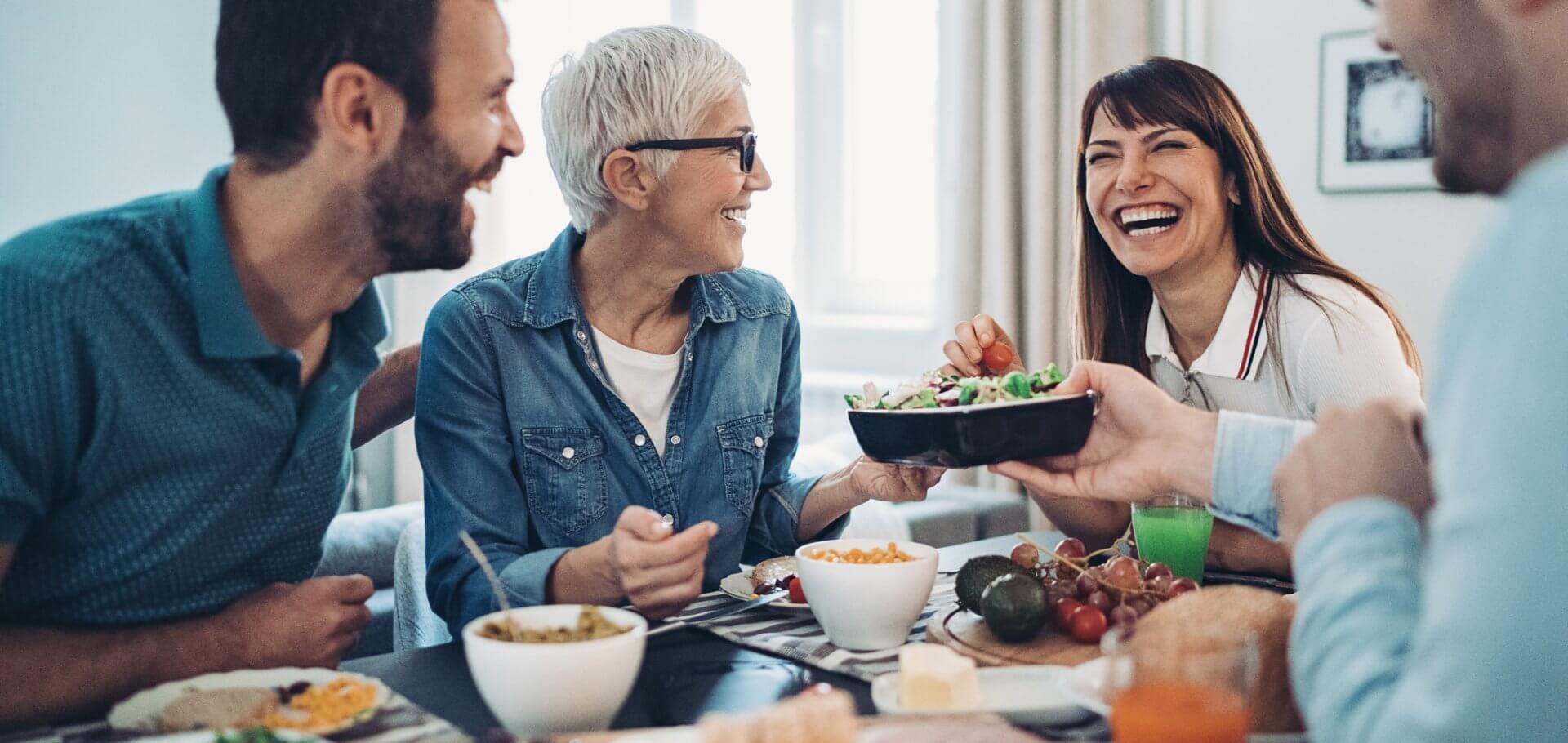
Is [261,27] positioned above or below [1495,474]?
above

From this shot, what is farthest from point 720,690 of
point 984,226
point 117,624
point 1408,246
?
point 984,226

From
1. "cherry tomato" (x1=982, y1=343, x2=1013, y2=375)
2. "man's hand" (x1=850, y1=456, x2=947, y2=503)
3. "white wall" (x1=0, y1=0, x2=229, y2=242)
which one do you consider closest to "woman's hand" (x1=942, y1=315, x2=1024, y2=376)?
"cherry tomato" (x1=982, y1=343, x2=1013, y2=375)

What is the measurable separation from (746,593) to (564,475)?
40cm

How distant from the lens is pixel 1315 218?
3.31 m

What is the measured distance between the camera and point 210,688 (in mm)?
1195

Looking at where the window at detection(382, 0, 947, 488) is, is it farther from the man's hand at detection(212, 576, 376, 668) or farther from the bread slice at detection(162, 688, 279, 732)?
the bread slice at detection(162, 688, 279, 732)

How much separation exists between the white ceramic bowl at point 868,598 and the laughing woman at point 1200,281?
23.6 inches

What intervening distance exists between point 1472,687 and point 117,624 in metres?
1.28

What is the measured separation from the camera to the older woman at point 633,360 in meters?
1.81

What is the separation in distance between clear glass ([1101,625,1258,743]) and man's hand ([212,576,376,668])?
86 cm

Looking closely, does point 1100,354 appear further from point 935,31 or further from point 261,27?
point 935,31

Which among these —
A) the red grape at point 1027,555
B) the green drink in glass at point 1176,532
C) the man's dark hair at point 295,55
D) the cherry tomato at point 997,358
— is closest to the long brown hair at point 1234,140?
the cherry tomato at point 997,358

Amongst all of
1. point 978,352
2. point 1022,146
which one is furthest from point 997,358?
point 1022,146

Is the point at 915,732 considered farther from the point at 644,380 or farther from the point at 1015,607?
the point at 644,380
